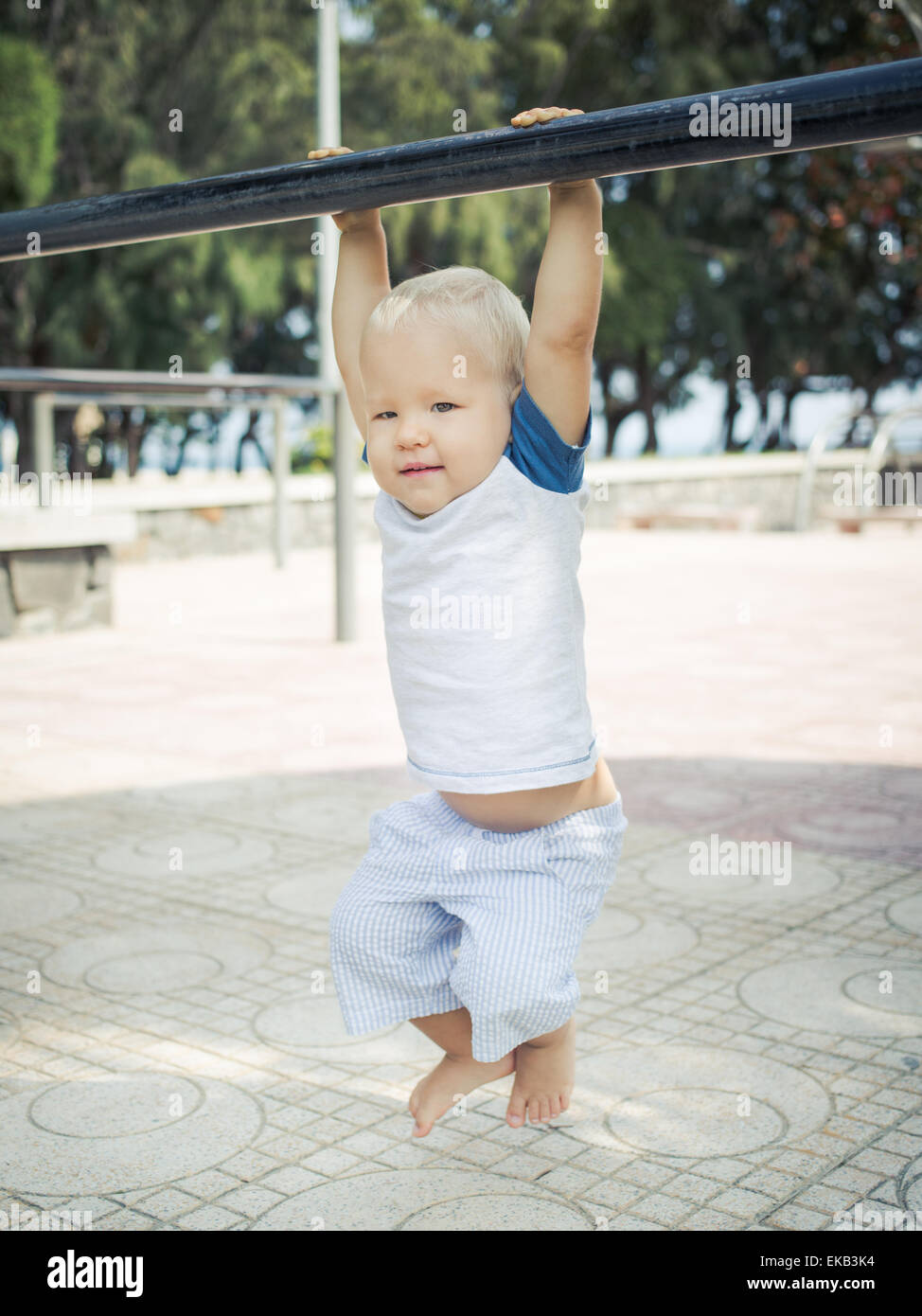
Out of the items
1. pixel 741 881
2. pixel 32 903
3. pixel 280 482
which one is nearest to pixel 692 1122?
pixel 741 881

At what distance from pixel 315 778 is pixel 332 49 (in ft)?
32.9

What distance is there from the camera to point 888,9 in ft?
53.9

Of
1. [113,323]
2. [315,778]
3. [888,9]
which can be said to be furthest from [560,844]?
[888,9]

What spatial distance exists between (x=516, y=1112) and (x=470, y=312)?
1.18 meters

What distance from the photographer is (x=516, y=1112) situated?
200 cm

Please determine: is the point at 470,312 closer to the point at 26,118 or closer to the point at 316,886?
the point at 316,886

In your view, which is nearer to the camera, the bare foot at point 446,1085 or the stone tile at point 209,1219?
the stone tile at point 209,1219

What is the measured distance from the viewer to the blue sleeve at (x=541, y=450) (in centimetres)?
178

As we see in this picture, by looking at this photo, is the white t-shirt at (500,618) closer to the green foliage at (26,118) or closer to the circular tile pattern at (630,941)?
the circular tile pattern at (630,941)

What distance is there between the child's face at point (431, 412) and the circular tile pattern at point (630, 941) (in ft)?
4.57

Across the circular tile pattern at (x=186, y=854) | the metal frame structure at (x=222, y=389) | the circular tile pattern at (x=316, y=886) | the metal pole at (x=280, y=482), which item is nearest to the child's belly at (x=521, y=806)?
the circular tile pattern at (x=316, y=886)

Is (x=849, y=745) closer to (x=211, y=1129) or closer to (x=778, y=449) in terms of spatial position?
(x=211, y=1129)

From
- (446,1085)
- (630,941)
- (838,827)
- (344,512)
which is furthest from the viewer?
(344,512)

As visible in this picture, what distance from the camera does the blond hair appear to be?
176 cm
